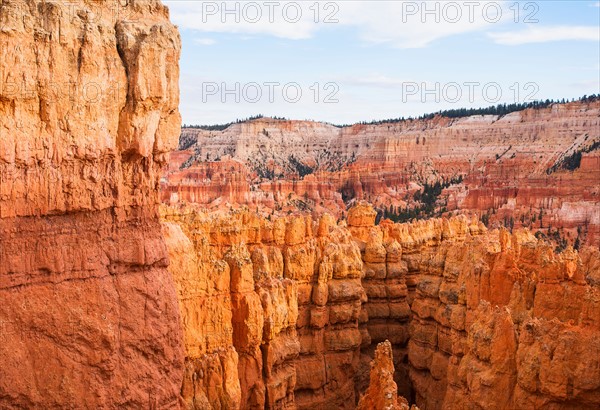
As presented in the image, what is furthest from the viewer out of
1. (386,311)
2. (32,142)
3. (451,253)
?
(386,311)

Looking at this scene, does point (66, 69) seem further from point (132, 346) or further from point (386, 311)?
point (386, 311)

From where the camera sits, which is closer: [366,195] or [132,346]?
[132,346]

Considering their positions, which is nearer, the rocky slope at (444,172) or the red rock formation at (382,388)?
the red rock formation at (382,388)

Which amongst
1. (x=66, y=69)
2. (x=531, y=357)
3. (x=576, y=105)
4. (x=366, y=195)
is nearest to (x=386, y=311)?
(x=531, y=357)

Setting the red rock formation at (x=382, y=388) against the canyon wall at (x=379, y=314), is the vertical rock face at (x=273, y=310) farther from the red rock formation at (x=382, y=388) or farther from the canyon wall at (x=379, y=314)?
the red rock formation at (x=382, y=388)

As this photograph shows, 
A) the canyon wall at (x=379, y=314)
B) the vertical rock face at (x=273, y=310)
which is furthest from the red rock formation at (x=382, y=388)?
the vertical rock face at (x=273, y=310)
